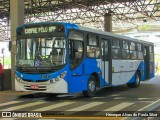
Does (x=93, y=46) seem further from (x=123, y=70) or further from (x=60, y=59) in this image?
(x=123, y=70)

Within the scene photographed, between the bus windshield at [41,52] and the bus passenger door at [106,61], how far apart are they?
11.0ft

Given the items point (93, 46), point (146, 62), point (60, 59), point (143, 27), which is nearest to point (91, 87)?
point (93, 46)

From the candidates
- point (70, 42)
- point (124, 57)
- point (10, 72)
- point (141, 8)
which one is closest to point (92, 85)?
point (70, 42)

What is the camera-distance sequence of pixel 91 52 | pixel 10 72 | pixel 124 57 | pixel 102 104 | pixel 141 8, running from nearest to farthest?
pixel 102 104 → pixel 91 52 → pixel 124 57 → pixel 10 72 → pixel 141 8

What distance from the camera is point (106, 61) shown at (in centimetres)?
1653

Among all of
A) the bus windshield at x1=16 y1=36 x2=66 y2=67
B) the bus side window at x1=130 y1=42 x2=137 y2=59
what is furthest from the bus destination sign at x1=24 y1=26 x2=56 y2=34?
the bus side window at x1=130 y1=42 x2=137 y2=59

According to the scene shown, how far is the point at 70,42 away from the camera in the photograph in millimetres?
13531

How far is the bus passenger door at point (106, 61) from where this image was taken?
1619 centimetres

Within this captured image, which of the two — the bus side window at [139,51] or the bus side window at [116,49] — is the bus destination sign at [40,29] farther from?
the bus side window at [139,51]

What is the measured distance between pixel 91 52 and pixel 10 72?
6682mm

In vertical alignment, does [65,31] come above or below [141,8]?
below

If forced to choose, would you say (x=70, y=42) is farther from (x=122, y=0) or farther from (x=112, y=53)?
(x=122, y=0)

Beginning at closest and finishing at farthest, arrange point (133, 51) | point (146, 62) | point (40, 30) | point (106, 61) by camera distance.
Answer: point (40, 30) < point (106, 61) < point (133, 51) < point (146, 62)

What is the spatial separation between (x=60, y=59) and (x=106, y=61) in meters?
3.86
